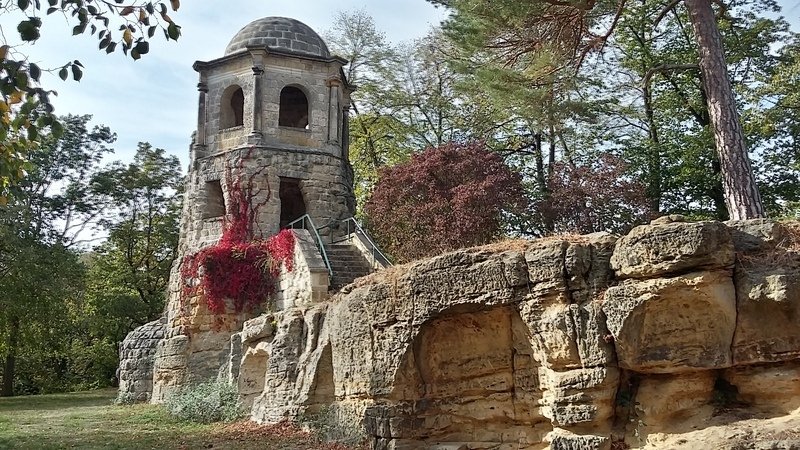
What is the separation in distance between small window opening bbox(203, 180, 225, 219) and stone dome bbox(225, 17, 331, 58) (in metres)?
3.88

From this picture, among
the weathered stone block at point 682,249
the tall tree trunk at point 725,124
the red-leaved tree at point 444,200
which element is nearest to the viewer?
the weathered stone block at point 682,249

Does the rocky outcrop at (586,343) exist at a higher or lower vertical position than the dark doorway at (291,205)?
lower

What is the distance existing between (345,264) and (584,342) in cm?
882

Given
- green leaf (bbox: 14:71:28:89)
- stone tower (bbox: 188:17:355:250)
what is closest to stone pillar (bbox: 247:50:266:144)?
stone tower (bbox: 188:17:355:250)

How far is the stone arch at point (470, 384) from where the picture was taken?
892 centimetres

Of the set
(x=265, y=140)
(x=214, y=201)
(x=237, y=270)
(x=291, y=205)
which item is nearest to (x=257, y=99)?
(x=265, y=140)

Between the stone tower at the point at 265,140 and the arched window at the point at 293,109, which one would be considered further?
the arched window at the point at 293,109

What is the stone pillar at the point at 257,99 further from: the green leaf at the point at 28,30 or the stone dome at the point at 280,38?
the green leaf at the point at 28,30

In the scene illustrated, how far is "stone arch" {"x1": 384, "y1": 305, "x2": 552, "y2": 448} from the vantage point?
29.3 feet

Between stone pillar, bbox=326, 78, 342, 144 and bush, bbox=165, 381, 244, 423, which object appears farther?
stone pillar, bbox=326, 78, 342, 144

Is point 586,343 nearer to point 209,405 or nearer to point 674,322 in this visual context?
point 674,322

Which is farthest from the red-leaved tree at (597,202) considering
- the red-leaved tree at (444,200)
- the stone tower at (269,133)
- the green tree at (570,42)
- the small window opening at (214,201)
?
the small window opening at (214,201)

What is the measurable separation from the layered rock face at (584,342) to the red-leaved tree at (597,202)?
24.4ft

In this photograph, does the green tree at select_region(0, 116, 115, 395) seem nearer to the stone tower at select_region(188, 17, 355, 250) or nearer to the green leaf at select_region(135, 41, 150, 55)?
the stone tower at select_region(188, 17, 355, 250)
